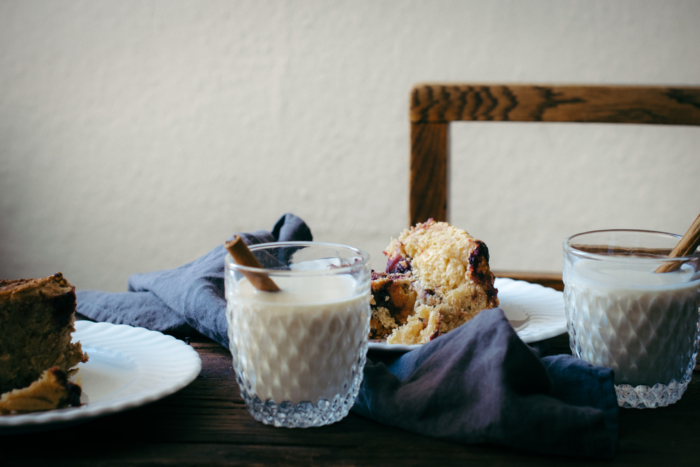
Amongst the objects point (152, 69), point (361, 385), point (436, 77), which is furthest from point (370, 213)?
point (361, 385)

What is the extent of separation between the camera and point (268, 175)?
328 cm

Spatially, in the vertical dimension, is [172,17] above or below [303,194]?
above

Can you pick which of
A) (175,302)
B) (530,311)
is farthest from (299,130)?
(530,311)

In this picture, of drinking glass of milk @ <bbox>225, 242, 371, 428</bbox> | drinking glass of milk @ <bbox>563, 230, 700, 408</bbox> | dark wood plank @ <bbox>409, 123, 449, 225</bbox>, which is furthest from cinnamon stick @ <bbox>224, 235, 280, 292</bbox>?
dark wood plank @ <bbox>409, 123, 449, 225</bbox>

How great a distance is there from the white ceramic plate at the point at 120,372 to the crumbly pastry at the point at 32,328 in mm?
58

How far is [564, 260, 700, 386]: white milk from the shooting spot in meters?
0.78

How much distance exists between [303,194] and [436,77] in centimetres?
96

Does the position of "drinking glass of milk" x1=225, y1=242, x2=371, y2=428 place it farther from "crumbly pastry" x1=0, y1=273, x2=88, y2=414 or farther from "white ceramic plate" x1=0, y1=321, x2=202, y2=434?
"crumbly pastry" x1=0, y1=273, x2=88, y2=414

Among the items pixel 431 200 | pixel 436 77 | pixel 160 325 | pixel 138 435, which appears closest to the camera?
pixel 138 435

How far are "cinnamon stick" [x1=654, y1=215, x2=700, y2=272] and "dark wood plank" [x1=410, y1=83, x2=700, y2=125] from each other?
93cm

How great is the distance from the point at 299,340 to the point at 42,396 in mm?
320

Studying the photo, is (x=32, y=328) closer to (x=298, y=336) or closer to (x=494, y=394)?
(x=298, y=336)

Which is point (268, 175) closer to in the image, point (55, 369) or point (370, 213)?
point (370, 213)

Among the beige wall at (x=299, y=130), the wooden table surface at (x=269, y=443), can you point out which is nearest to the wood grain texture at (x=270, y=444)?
the wooden table surface at (x=269, y=443)
